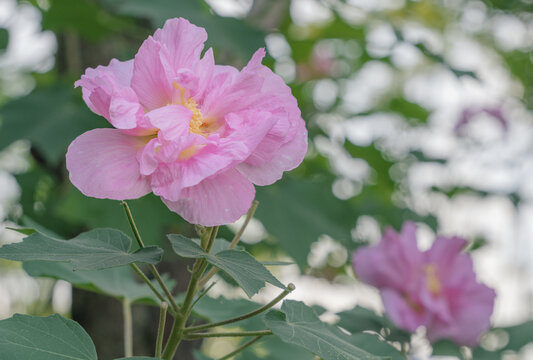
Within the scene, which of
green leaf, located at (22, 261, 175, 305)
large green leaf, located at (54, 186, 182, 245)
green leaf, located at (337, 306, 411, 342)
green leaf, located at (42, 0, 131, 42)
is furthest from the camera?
green leaf, located at (42, 0, 131, 42)

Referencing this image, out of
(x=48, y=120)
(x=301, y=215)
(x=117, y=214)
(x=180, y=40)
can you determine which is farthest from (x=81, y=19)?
(x=180, y=40)

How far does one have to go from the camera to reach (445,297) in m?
0.68

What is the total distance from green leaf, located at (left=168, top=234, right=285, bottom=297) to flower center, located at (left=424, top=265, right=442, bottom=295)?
425 mm

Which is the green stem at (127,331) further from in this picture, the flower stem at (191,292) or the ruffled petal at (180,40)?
the ruffled petal at (180,40)

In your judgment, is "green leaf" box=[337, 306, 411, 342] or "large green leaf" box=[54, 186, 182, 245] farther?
"large green leaf" box=[54, 186, 182, 245]

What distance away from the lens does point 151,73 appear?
330 mm

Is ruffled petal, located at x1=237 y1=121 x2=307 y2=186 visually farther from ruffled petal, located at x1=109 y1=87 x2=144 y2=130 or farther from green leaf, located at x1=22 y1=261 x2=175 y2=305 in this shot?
green leaf, located at x1=22 y1=261 x2=175 y2=305

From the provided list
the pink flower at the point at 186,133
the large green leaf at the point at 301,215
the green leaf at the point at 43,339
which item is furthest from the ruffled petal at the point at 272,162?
the large green leaf at the point at 301,215

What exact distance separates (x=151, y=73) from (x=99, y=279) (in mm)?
247

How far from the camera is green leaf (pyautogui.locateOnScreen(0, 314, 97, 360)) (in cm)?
31

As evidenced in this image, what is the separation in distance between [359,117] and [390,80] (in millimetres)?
2264

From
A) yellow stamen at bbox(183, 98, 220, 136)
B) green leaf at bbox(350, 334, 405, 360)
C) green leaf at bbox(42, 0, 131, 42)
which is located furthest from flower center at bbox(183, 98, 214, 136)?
green leaf at bbox(42, 0, 131, 42)

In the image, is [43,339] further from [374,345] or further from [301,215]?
[301,215]

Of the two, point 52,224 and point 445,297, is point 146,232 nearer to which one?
point 52,224
